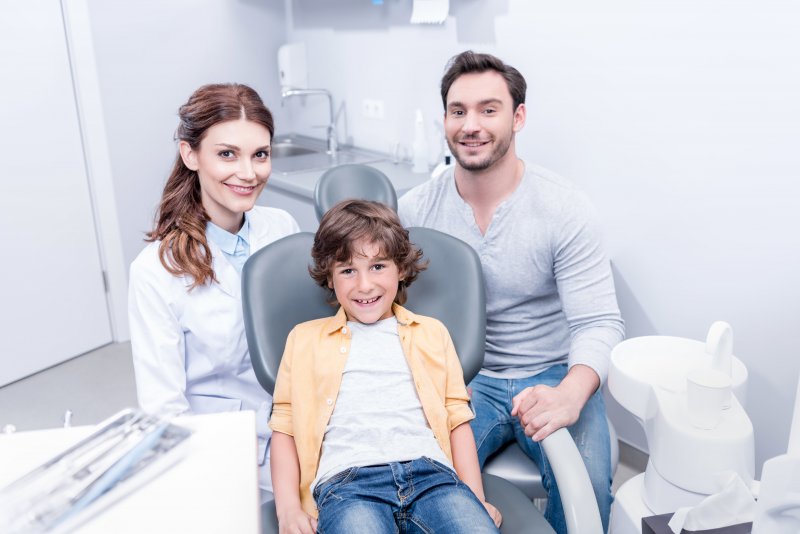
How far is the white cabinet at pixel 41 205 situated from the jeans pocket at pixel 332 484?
81.2 inches

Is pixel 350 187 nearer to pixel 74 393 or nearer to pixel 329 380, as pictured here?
pixel 329 380

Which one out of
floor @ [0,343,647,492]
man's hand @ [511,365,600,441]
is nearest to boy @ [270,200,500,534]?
man's hand @ [511,365,600,441]

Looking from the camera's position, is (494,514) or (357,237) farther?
(357,237)

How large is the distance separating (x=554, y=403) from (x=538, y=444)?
126mm

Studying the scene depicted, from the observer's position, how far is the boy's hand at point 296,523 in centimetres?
112

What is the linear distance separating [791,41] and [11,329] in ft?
9.25

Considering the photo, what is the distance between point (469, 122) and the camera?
1.65 meters

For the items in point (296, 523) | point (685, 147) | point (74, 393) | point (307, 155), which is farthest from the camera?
point (307, 155)

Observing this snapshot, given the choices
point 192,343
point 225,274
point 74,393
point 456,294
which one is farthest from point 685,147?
point 74,393

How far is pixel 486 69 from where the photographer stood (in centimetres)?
166

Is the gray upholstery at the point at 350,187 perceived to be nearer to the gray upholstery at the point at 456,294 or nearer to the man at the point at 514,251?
the man at the point at 514,251

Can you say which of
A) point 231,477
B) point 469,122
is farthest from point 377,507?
point 469,122

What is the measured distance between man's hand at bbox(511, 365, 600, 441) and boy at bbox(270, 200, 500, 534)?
114 mm

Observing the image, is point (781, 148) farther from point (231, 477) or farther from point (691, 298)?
point (231, 477)
